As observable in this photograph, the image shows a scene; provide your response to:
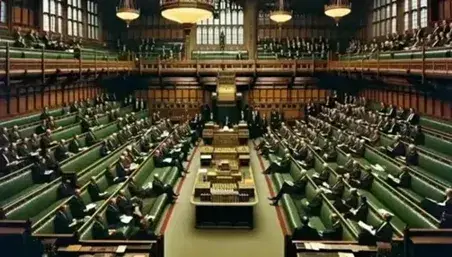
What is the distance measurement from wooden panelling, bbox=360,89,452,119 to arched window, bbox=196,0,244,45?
11.7m

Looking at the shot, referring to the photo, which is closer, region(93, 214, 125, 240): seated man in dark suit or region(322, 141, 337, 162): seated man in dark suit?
region(93, 214, 125, 240): seated man in dark suit

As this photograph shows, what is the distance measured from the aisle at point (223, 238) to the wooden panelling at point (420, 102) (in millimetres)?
8789

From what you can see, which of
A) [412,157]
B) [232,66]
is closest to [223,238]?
[412,157]

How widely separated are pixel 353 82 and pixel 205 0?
20.3 metres

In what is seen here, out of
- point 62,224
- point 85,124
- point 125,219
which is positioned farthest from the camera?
point 85,124

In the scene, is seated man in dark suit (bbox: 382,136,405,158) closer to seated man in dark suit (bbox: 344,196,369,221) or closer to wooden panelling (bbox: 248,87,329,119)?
seated man in dark suit (bbox: 344,196,369,221)

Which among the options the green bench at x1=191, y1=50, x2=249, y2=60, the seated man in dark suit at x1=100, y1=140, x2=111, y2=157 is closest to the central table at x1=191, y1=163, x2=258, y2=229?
the seated man in dark suit at x1=100, y1=140, x2=111, y2=157

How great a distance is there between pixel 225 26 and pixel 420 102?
59.8 ft

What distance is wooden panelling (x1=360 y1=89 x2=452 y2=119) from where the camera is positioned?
20953 millimetres

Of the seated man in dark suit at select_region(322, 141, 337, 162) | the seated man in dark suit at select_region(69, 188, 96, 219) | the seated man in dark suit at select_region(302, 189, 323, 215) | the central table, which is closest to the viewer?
the seated man in dark suit at select_region(69, 188, 96, 219)

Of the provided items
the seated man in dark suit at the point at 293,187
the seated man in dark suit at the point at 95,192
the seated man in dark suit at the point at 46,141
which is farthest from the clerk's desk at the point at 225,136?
the seated man in dark suit at the point at 95,192

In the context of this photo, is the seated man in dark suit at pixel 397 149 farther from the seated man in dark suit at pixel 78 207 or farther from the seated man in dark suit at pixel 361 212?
the seated man in dark suit at pixel 78 207

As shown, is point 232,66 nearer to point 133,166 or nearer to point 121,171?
point 133,166

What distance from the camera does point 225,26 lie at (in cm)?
3900
